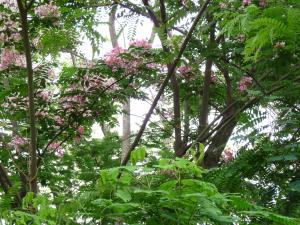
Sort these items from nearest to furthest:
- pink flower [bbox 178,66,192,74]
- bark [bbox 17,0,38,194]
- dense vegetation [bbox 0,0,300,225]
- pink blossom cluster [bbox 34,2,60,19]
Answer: dense vegetation [bbox 0,0,300,225] → bark [bbox 17,0,38,194] → pink blossom cluster [bbox 34,2,60,19] → pink flower [bbox 178,66,192,74]

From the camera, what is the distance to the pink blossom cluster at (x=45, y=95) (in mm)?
3680

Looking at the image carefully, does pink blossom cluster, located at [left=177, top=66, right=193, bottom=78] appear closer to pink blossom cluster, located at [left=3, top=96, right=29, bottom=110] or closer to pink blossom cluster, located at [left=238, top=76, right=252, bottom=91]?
pink blossom cluster, located at [left=238, top=76, right=252, bottom=91]

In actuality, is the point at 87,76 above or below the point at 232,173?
above

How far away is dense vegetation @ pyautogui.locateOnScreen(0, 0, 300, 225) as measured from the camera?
138 centimetres

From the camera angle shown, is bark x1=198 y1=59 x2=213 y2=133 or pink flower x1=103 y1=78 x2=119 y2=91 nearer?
pink flower x1=103 y1=78 x2=119 y2=91

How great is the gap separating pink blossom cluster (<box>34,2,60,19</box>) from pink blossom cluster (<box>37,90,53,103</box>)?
0.71 meters

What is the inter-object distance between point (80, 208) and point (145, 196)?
8.6 inches

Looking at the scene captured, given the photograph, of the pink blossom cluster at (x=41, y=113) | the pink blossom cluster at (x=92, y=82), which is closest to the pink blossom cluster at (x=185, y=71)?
the pink blossom cluster at (x=92, y=82)

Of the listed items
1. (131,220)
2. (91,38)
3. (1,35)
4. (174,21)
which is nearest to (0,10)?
(1,35)

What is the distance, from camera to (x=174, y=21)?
9.94ft

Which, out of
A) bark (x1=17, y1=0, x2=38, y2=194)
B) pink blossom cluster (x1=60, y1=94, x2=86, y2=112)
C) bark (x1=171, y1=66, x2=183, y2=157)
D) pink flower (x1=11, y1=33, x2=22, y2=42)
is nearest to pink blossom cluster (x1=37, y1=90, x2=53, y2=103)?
pink blossom cluster (x1=60, y1=94, x2=86, y2=112)

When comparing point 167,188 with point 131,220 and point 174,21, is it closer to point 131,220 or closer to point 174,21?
point 131,220

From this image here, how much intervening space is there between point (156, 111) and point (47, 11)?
186 centimetres

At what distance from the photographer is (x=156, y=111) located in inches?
185
